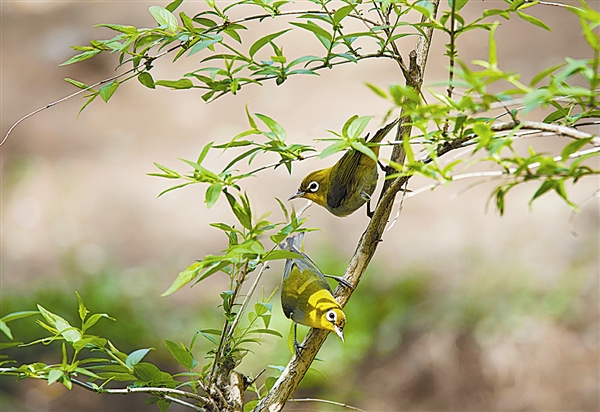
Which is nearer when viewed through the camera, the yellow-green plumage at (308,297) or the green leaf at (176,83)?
the green leaf at (176,83)

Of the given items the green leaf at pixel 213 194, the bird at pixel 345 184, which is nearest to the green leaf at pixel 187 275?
the green leaf at pixel 213 194

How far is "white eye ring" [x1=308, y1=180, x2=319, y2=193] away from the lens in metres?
1.01

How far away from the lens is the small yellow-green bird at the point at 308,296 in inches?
28.6

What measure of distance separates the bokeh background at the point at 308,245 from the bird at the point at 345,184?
10.8 inches

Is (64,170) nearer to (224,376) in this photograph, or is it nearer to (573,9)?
(224,376)

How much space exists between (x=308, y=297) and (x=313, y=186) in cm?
28

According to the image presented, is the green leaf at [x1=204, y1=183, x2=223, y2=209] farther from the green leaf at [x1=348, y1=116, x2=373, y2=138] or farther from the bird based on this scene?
the bird

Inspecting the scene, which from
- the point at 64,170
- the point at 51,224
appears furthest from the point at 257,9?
the point at 51,224

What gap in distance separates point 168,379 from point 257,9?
10.3 feet

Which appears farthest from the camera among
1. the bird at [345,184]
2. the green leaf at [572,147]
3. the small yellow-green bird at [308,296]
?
the bird at [345,184]

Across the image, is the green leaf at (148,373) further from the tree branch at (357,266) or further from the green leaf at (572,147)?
the green leaf at (572,147)

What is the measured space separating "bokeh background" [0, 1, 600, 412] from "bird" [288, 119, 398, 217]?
27 cm

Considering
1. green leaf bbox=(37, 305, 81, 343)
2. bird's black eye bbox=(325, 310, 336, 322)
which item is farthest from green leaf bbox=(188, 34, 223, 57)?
bird's black eye bbox=(325, 310, 336, 322)

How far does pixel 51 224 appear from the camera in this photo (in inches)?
117
